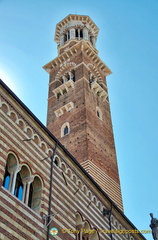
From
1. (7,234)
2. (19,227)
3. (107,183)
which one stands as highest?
(107,183)

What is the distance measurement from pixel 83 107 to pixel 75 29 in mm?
12708

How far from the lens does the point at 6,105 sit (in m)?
10.8

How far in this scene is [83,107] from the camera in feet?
79.4

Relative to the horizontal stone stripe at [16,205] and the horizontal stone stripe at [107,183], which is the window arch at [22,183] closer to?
the horizontal stone stripe at [16,205]

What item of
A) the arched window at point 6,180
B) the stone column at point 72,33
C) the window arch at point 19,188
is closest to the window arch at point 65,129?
the stone column at point 72,33

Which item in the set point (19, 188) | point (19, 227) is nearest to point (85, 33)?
point (19, 188)

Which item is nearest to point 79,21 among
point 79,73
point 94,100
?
point 79,73

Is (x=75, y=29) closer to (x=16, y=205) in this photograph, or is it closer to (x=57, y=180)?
(x=57, y=180)

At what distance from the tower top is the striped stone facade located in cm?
2159

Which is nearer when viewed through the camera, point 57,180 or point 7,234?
point 7,234

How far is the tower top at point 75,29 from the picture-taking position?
3339cm

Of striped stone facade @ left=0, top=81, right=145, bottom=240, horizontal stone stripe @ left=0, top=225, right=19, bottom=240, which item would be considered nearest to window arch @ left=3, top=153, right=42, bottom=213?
striped stone facade @ left=0, top=81, right=145, bottom=240

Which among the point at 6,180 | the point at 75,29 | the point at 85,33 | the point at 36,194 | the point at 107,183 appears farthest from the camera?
the point at 75,29

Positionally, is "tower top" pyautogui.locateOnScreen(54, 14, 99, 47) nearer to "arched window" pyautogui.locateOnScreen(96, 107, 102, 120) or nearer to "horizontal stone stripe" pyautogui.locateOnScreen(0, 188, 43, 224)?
"arched window" pyautogui.locateOnScreen(96, 107, 102, 120)
